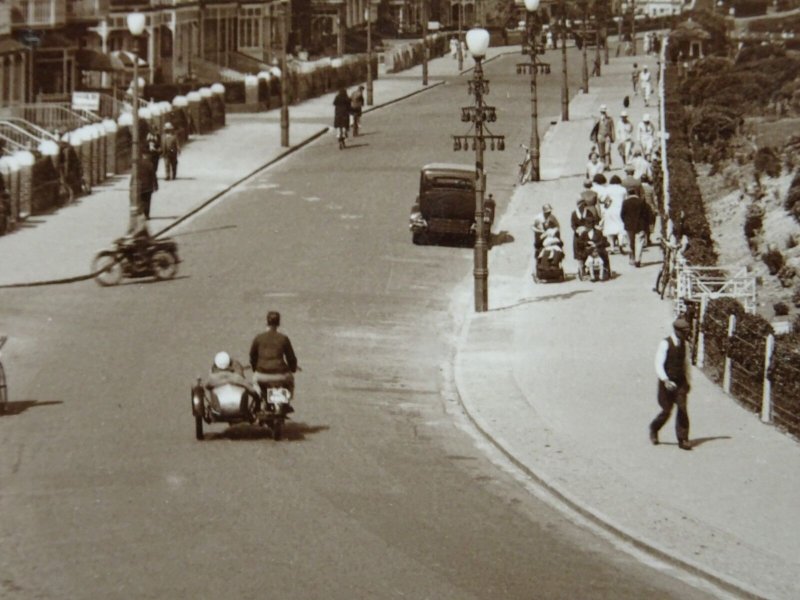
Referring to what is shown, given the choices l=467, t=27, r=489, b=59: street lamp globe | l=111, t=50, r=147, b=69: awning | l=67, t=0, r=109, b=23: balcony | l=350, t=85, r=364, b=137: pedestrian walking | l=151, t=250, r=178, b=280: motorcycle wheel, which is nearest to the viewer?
l=467, t=27, r=489, b=59: street lamp globe

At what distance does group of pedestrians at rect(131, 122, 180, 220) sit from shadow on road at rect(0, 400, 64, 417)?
15.2 m

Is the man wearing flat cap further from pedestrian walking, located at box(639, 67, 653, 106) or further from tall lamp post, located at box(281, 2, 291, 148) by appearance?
pedestrian walking, located at box(639, 67, 653, 106)

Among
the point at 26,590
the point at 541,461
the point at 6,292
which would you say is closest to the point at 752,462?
the point at 541,461

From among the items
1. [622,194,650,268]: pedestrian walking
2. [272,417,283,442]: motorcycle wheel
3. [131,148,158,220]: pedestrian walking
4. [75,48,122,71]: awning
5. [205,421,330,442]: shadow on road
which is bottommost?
[205,421,330,442]: shadow on road

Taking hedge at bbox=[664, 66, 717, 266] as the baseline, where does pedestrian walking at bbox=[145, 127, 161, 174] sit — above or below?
above

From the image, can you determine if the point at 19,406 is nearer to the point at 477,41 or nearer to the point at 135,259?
the point at 135,259

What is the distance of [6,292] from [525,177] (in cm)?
1846

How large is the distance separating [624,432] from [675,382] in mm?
1182

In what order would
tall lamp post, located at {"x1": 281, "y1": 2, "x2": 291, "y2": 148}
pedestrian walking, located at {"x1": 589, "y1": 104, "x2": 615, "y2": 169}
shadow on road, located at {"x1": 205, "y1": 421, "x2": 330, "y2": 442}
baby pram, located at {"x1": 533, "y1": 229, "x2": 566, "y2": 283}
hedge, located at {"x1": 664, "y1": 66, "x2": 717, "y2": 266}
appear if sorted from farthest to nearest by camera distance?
tall lamp post, located at {"x1": 281, "y1": 2, "x2": 291, "y2": 148}, pedestrian walking, located at {"x1": 589, "y1": 104, "x2": 615, "y2": 169}, hedge, located at {"x1": 664, "y1": 66, "x2": 717, "y2": 266}, baby pram, located at {"x1": 533, "y1": 229, "x2": 566, "y2": 283}, shadow on road, located at {"x1": 205, "y1": 421, "x2": 330, "y2": 442}

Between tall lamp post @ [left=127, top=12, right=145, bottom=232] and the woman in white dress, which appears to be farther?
tall lamp post @ [left=127, top=12, right=145, bottom=232]

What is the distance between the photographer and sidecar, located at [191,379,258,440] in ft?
70.1

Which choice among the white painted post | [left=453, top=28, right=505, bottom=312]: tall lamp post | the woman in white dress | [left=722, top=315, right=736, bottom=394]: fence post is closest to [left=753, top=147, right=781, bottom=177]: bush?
the woman in white dress

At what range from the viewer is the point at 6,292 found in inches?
1283

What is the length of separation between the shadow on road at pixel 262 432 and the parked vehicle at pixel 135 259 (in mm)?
10626
